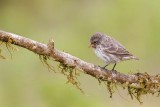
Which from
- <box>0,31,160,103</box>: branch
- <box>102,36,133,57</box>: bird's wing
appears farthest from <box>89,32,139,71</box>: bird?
<box>0,31,160,103</box>: branch

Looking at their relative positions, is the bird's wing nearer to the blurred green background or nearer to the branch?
the branch

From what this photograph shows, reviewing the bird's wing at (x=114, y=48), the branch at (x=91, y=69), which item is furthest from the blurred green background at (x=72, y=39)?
the branch at (x=91, y=69)

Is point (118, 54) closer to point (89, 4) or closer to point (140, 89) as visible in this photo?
point (140, 89)

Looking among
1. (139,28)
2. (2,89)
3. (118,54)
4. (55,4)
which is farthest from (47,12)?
(118,54)

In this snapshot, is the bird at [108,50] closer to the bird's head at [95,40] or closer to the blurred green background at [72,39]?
the bird's head at [95,40]

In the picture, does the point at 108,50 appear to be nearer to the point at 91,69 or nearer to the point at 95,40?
the point at 95,40
